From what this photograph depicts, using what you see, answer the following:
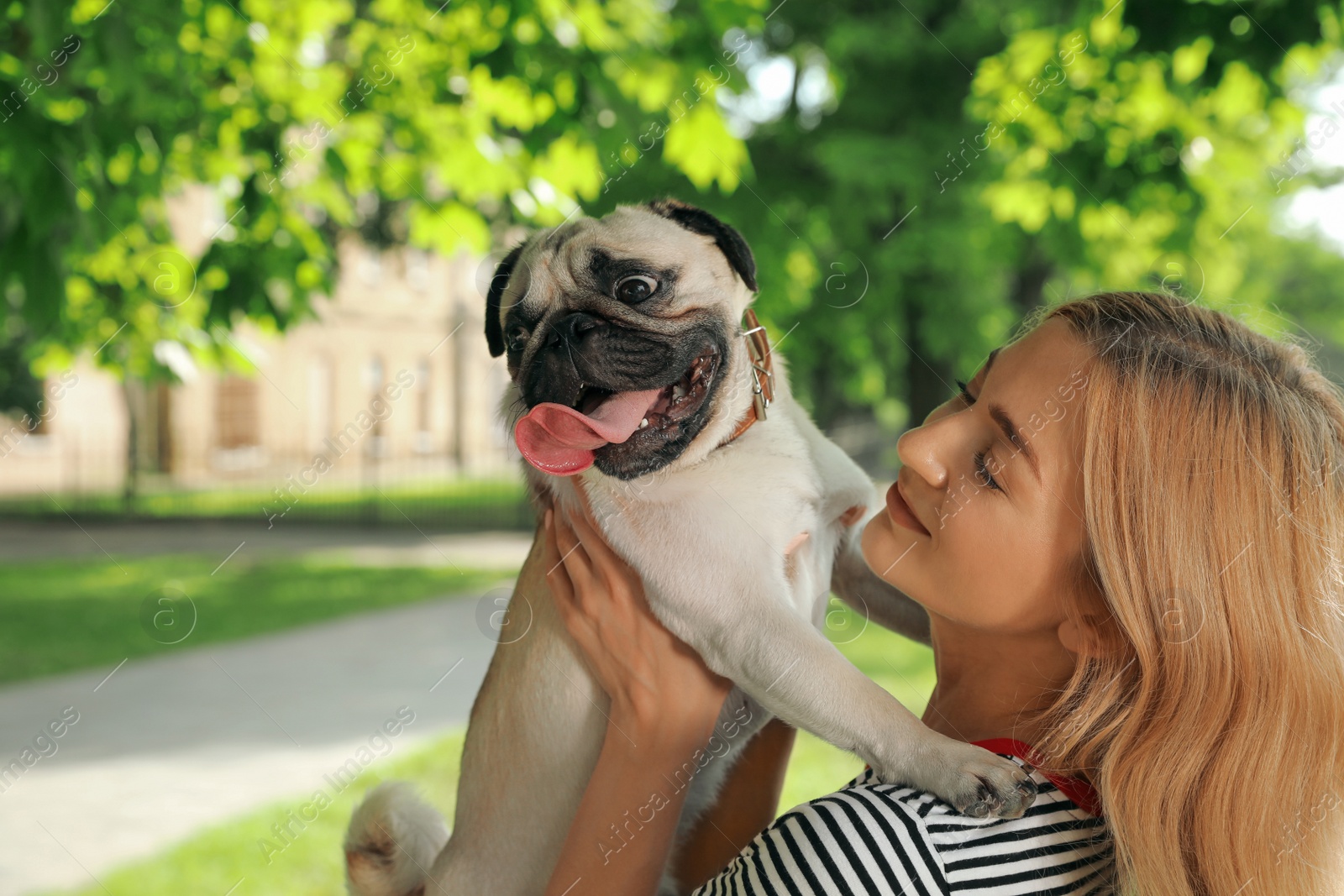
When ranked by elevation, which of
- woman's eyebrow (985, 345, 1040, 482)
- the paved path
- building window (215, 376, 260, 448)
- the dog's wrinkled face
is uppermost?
woman's eyebrow (985, 345, 1040, 482)

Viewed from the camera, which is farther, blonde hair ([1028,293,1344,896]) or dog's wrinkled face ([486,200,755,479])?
dog's wrinkled face ([486,200,755,479])

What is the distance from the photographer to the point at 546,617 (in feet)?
7.69

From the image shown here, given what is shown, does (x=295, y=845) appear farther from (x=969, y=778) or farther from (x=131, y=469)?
(x=131, y=469)

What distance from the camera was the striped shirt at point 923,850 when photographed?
55.5 inches

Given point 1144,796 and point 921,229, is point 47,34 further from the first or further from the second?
point 921,229

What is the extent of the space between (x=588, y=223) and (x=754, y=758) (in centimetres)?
143

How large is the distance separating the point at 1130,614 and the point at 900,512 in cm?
47

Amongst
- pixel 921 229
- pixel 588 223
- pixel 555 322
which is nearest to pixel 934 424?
pixel 555 322

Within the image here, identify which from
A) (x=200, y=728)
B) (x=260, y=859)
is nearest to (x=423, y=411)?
(x=200, y=728)

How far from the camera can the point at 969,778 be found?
1635mm

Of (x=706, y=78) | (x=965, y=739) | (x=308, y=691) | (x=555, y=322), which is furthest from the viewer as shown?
(x=308, y=691)

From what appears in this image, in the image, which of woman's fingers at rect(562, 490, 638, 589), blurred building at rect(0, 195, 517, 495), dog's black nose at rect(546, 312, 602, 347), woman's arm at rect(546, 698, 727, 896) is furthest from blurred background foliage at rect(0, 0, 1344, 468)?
blurred building at rect(0, 195, 517, 495)

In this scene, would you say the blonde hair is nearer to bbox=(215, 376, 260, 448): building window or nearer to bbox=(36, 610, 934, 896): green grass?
bbox=(36, 610, 934, 896): green grass

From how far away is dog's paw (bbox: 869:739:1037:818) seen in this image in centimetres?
158
